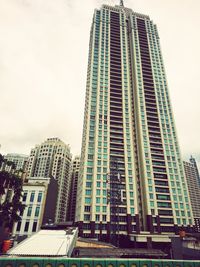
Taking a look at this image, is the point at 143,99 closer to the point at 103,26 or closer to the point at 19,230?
the point at 103,26

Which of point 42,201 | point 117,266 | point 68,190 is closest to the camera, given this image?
point 117,266

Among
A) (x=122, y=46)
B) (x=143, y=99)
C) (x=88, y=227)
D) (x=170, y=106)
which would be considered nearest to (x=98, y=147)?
(x=88, y=227)

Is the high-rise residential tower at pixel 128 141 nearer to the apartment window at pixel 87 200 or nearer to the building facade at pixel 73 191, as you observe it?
the apartment window at pixel 87 200

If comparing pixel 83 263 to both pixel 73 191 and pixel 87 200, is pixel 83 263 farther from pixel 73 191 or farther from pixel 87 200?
pixel 73 191

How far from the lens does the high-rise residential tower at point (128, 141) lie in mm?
68500

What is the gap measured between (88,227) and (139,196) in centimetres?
2633

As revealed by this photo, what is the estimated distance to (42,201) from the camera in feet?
182

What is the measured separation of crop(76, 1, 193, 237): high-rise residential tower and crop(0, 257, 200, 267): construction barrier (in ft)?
140

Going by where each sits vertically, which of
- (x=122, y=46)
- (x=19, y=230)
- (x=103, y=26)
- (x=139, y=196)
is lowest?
Result: (x=19, y=230)

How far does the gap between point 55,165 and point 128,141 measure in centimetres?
6371

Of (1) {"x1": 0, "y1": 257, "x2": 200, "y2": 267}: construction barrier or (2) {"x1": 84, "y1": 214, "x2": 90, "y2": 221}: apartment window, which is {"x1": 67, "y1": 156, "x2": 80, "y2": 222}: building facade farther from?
(1) {"x1": 0, "y1": 257, "x2": 200, "y2": 267}: construction barrier

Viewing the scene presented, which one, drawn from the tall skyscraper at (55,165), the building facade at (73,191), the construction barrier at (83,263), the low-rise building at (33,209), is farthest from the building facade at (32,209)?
the building facade at (73,191)

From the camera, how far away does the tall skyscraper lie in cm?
12193

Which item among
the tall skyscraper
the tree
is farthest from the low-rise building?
the tall skyscraper
